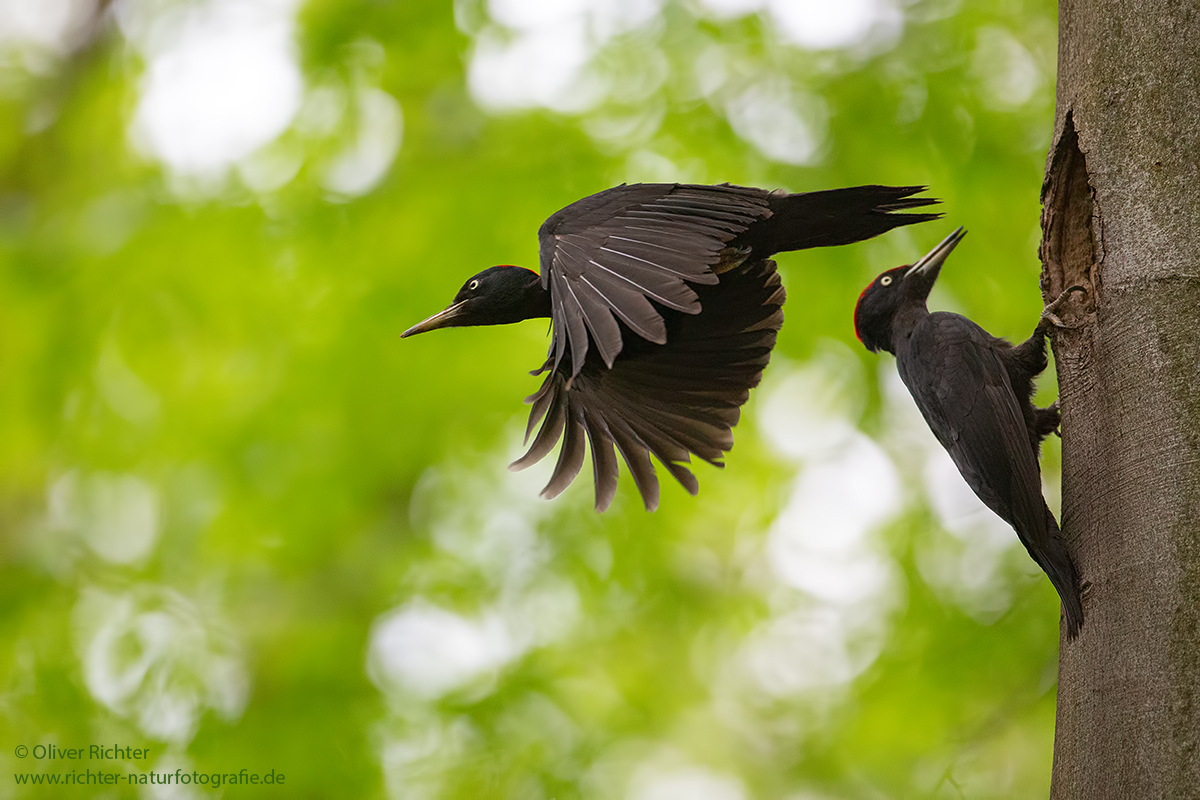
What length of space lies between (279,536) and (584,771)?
6.28ft

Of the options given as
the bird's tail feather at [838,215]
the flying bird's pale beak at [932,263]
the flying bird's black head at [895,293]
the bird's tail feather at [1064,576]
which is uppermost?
the flying bird's pale beak at [932,263]

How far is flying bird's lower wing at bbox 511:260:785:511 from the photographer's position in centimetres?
321

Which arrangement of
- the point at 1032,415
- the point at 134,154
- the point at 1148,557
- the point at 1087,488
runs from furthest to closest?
the point at 134,154 < the point at 1032,415 < the point at 1087,488 < the point at 1148,557

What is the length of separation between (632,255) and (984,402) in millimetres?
987

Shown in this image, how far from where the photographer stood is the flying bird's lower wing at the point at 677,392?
3215 mm

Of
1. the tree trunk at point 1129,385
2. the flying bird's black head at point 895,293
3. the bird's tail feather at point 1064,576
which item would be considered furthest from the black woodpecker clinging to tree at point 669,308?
the bird's tail feather at point 1064,576

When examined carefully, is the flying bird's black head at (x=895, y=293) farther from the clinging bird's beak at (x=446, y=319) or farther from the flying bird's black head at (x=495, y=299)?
the clinging bird's beak at (x=446, y=319)

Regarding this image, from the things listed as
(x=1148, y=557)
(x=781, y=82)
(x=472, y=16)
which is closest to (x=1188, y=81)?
(x=1148, y=557)

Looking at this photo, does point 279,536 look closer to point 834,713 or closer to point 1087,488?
point 834,713

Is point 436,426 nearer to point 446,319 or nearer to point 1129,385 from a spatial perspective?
point 446,319

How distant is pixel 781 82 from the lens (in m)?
4.71

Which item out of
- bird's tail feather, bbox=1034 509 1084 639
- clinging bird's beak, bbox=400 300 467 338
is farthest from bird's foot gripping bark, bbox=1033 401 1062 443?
clinging bird's beak, bbox=400 300 467 338

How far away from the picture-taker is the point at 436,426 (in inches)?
194

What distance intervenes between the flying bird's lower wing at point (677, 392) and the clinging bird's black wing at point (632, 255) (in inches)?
15.7
